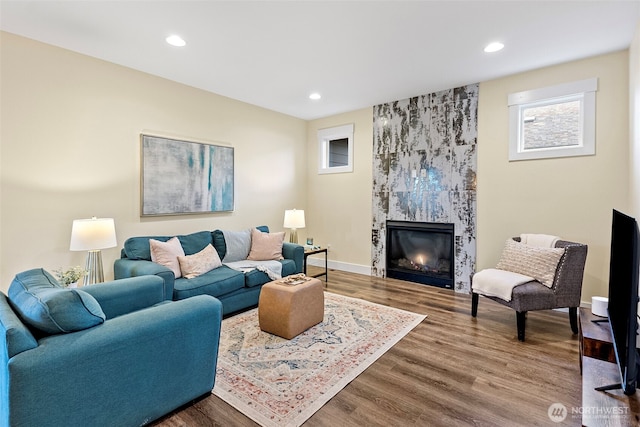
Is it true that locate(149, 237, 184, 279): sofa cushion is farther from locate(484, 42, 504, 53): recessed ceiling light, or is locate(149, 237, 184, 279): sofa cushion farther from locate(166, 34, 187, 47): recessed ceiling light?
locate(484, 42, 504, 53): recessed ceiling light

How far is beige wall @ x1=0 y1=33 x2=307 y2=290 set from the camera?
9.21 ft

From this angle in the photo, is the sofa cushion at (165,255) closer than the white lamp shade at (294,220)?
Yes

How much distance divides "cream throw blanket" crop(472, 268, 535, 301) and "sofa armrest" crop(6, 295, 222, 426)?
2.56m

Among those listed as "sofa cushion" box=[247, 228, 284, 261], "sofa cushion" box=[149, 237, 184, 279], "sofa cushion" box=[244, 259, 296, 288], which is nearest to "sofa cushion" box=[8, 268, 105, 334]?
"sofa cushion" box=[149, 237, 184, 279]

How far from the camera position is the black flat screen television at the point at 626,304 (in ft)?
4.11

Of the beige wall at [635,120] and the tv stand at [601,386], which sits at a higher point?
the beige wall at [635,120]

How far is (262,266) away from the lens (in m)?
3.69

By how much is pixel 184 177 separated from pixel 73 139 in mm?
1192

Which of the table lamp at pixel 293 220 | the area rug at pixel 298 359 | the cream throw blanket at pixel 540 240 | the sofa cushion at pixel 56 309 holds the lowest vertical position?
the area rug at pixel 298 359

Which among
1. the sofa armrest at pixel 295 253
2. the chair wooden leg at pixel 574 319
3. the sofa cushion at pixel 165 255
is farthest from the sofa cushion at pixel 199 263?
the chair wooden leg at pixel 574 319

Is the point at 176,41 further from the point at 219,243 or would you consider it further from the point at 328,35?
the point at 219,243

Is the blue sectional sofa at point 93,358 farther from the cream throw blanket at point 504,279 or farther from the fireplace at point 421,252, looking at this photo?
the fireplace at point 421,252

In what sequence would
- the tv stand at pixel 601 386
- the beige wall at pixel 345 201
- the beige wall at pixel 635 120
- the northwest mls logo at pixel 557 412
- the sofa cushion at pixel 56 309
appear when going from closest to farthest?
the tv stand at pixel 601 386, the sofa cushion at pixel 56 309, the northwest mls logo at pixel 557 412, the beige wall at pixel 635 120, the beige wall at pixel 345 201

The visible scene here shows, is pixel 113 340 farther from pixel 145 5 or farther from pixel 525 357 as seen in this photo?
pixel 525 357
